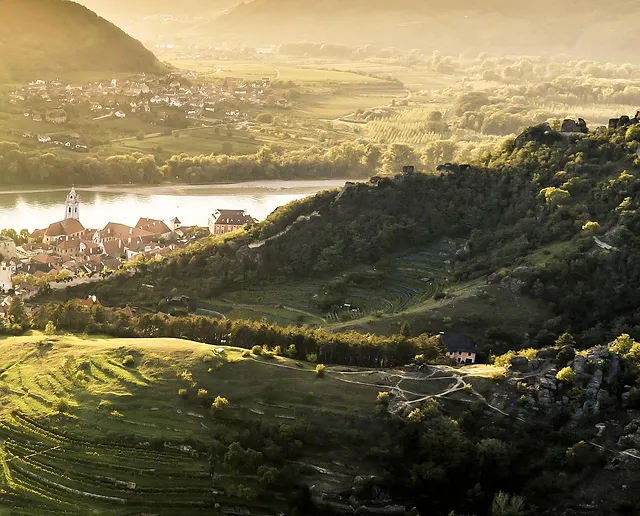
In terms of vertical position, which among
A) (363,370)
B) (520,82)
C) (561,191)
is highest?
(520,82)

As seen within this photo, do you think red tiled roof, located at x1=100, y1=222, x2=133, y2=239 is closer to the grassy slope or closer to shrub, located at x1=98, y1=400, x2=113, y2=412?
the grassy slope

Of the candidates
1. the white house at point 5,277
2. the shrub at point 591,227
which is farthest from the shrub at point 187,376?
the shrub at point 591,227

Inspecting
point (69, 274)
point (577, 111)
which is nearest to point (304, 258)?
point (69, 274)

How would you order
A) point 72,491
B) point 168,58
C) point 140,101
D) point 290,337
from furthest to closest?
point 168,58
point 140,101
point 290,337
point 72,491

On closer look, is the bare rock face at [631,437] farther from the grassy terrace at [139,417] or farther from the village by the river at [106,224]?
the village by the river at [106,224]

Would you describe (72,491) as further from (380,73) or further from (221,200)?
(380,73)

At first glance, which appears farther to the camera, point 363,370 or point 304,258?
point 304,258

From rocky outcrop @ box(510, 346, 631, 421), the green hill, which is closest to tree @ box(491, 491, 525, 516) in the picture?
rocky outcrop @ box(510, 346, 631, 421)
